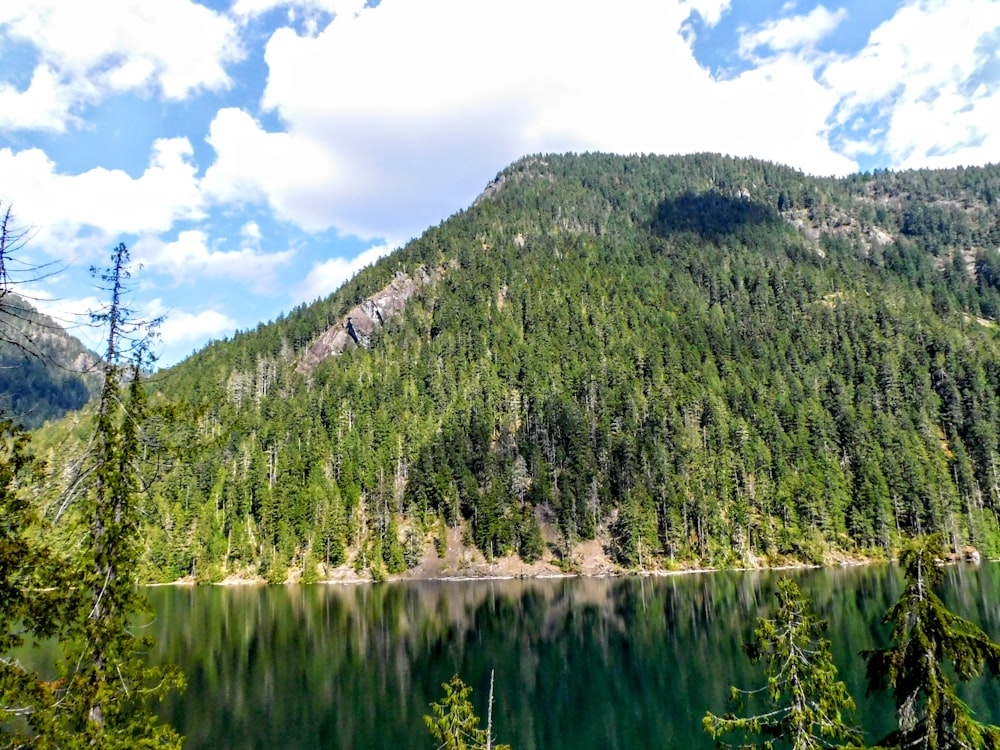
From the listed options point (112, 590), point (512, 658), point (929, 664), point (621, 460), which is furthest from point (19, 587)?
point (621, 460)

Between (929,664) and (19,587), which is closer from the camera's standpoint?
(929,664)

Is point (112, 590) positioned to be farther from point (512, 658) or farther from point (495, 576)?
point (495, 576)

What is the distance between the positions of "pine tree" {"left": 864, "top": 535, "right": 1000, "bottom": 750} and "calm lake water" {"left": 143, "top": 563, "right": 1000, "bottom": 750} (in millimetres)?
28230

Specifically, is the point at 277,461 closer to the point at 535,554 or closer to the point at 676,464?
the point at 535,554

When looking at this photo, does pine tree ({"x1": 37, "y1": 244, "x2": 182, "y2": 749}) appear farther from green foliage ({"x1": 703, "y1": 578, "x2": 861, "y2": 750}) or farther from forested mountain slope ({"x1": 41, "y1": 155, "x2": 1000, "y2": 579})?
forested mountain slope ({"x1": 41, "y1": 155, "x2": 1000, "y2": 579})

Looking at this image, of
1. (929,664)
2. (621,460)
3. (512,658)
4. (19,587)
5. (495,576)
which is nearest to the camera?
(929,664)

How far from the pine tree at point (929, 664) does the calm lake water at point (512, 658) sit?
28230 mm

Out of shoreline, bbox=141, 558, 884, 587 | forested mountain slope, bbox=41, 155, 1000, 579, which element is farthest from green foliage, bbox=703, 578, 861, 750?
forested mountain slope, bbox=41, 155, 1000, 579

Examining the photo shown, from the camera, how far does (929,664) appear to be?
43.8 ft

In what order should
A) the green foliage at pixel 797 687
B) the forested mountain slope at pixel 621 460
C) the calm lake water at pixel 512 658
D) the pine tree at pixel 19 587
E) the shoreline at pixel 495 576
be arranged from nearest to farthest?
the pine tree at pixel 19 587 < the green foliage at pixel 797 687 < the calm lake water at pixel 512 658 < the shoreline at pixel 495 576 < the forested mountain slope at pixel 621 460

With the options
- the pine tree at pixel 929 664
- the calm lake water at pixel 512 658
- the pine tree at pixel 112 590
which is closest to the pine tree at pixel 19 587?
the pine tree at pixel 112 590

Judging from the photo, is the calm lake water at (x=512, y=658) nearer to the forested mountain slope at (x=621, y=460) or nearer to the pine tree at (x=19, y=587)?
the forested mountain slope at (x=621, y=460)

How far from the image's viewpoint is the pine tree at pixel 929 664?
41.8 ft

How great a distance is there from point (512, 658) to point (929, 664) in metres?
53.2
